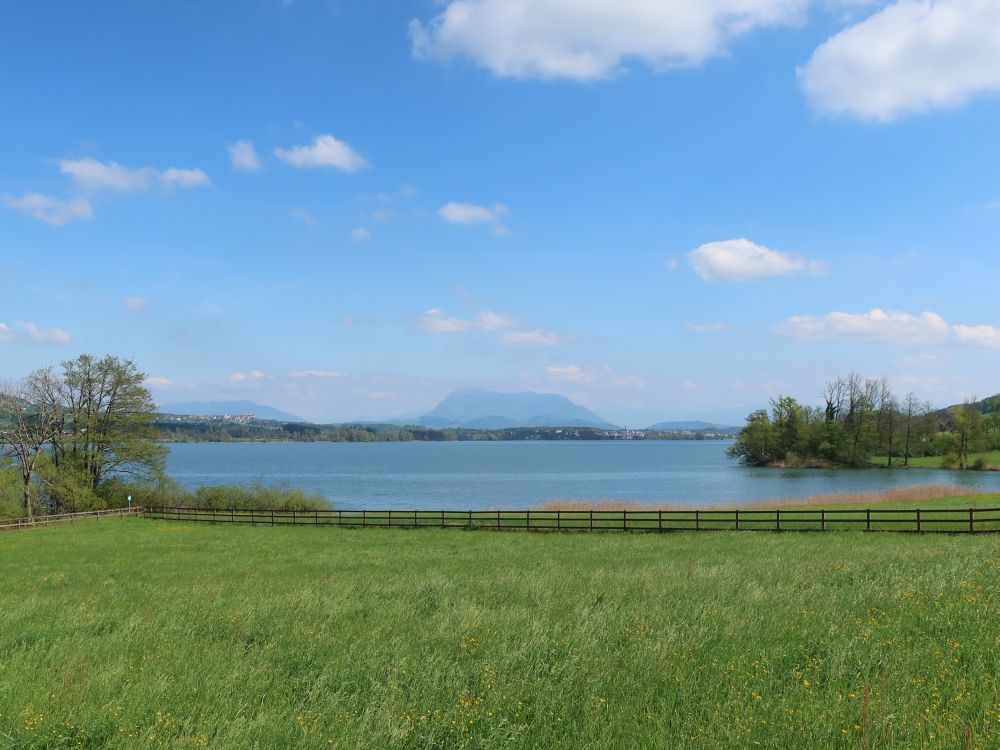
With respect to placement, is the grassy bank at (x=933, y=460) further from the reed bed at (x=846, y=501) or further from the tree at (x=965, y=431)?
the reed bed at (x=846, y=501)

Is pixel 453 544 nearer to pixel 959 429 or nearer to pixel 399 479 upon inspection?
pixel 399 479

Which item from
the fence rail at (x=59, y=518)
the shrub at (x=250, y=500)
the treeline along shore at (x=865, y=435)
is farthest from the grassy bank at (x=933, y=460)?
the fence rail at (x=59, y=518)

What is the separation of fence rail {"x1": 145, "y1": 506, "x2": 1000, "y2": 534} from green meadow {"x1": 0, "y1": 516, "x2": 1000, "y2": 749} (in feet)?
49.0

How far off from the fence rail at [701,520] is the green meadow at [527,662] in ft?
49.0

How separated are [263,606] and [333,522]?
2826 cm

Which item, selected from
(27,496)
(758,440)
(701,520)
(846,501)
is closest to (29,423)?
(27,496)

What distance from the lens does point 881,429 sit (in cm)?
10225

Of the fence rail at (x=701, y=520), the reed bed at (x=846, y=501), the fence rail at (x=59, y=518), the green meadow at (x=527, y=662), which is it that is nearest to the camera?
the green meadow at (x=527, y=662)

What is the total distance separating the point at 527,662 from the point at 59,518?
45449 mm

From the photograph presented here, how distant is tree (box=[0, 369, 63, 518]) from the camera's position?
4281cm

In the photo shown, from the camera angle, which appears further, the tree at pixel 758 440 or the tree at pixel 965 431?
the tree at pixel 758 440

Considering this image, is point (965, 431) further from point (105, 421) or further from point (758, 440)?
point (105, 421)

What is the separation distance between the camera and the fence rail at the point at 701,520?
27.4m

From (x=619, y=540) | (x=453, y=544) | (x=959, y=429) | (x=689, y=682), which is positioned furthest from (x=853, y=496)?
(x=959, y=429)
